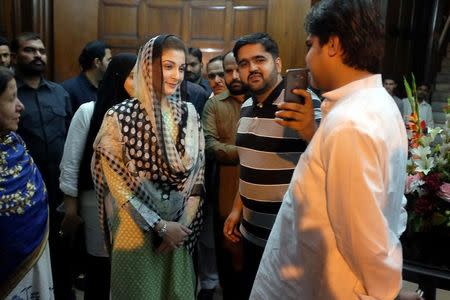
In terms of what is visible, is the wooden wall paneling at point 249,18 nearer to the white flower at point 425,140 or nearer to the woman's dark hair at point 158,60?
the woman's dark hair at point 158,60

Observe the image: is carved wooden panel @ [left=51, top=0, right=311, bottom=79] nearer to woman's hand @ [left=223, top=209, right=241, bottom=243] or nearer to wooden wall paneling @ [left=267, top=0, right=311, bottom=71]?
wooden wall paneling @ [left=267, top=0, right=311, bottom=71]

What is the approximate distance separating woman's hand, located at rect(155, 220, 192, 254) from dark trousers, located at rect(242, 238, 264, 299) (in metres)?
0.34

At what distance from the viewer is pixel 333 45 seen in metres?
1.16

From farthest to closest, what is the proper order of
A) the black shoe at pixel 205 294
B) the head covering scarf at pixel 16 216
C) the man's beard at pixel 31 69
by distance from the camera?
Result: the man's beard at pixel 31 69 < the black shoe at pixel 205 294 < the head covering scarf at pixel 16 216

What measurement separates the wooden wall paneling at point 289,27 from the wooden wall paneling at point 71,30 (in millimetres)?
1842

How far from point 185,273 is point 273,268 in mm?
804

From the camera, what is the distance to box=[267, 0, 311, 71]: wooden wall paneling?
429 centimetres

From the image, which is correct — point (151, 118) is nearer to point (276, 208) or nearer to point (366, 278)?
point (276, 208)

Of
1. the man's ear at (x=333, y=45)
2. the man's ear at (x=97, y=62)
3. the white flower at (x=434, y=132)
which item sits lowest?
the white flower at (x=434, y=132)

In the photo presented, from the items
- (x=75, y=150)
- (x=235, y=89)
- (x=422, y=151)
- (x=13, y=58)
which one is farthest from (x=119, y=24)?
(x=422, y=151)

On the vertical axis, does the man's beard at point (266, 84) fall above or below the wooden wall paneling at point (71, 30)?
below

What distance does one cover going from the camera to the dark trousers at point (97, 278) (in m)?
2.29

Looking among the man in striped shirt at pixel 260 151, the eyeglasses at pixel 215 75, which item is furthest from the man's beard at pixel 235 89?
the man in striped shirt at pixel 260 151

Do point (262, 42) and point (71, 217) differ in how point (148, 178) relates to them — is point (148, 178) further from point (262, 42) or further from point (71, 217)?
point (262, 42)
